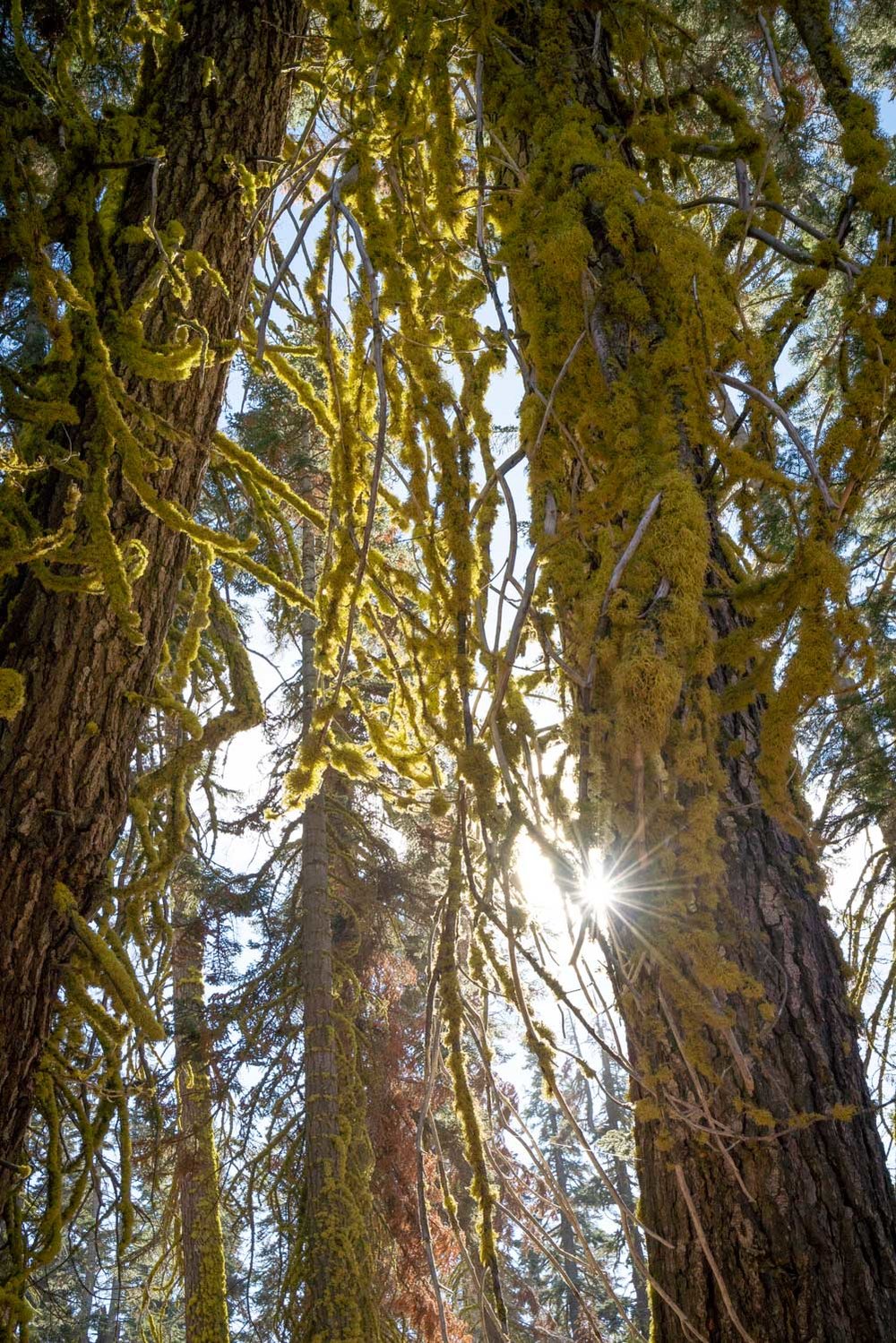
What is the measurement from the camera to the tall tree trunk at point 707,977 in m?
1.16

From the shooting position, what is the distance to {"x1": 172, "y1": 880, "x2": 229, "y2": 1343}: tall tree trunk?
6.14 m

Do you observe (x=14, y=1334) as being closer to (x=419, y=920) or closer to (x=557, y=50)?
(x=557, y=50)

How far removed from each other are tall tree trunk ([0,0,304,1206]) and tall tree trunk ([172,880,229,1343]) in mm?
4763

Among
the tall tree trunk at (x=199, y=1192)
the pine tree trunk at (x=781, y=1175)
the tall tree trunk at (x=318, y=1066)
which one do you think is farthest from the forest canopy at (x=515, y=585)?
the tall tree trunk at (x=199, y=1192)

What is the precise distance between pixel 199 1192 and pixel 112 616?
682 cm

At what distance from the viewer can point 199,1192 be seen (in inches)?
270

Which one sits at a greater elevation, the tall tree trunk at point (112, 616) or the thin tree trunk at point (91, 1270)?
the tall tree trunk at point (112, 616)

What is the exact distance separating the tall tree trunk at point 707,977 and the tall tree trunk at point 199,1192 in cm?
529

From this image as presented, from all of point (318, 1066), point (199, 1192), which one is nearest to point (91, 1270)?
point (199, 1192)

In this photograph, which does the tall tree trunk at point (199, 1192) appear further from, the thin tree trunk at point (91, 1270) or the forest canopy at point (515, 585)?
the forest canopy at point (515, 585)

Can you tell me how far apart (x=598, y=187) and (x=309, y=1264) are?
5.84 meters

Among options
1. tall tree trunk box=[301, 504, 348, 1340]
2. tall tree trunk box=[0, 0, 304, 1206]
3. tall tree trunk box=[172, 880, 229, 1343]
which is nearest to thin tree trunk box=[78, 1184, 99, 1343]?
tall tree trunk box=[172, 880, 229, 1343]

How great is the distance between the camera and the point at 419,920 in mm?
7449

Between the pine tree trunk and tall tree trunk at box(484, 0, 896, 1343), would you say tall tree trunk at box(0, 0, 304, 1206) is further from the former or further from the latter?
the pine tree trunk
